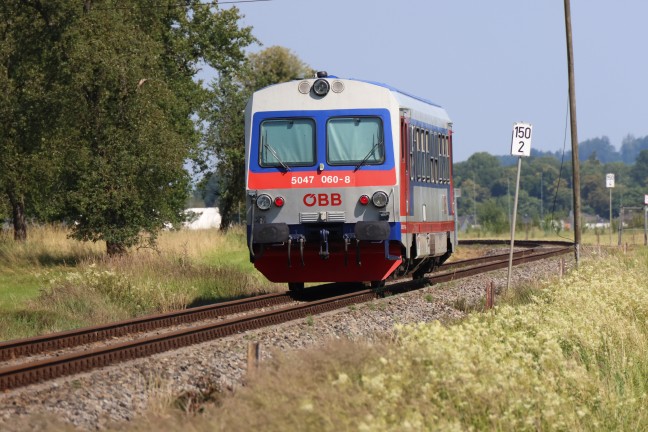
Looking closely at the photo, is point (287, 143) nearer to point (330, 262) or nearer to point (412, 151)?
point (330, 262)

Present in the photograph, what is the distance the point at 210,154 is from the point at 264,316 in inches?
1459

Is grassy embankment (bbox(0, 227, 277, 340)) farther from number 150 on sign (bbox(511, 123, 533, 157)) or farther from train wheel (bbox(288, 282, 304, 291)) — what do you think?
number 150 on sign (bbox(511, 123, 533, 157))

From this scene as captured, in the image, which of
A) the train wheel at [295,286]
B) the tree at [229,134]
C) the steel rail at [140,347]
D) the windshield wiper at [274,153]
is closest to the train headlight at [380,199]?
the windshield wiper at [274,153]

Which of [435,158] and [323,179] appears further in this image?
[435,158]

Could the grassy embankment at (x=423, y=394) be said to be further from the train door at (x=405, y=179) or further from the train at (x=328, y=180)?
the train door at (x=405, y=179)

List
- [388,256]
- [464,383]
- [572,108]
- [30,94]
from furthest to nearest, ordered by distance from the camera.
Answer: [572,108] → [30,94] → [388,256] → [464,383]

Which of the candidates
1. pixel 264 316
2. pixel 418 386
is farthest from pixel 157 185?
pixel 418 386

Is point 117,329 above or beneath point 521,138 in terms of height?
beneath

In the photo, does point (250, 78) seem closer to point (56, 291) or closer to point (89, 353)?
point (56, 291)

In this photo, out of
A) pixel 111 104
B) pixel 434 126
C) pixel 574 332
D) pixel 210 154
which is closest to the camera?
pixel 574 332

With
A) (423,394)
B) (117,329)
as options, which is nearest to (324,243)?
(117,329)

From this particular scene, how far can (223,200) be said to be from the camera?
2140 inches

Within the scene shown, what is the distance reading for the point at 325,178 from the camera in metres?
18.3

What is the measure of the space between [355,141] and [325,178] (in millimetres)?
777
